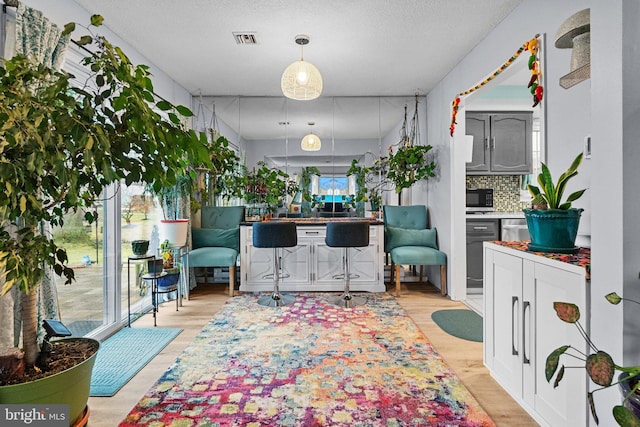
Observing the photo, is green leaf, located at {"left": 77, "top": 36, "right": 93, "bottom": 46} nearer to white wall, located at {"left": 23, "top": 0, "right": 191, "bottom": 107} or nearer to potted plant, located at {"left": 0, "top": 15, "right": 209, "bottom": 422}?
potted plant, located at {"left": 0, "top": 15, "right": 209, "bottom": 422}

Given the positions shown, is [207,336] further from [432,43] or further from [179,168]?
[432,43]

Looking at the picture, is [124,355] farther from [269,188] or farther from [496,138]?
[496,138]

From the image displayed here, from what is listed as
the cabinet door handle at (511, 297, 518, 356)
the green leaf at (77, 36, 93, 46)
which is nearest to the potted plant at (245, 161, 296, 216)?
the cabinet door handle at (511, 297, 518, 356)

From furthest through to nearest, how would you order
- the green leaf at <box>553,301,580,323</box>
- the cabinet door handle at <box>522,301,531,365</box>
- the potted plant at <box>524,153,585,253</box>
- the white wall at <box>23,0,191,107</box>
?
the white wall at <box>23,0,191,107</box> < the cabinet door handle at <box>522,301,531,365</box> < the potted plant at <box>524,153,585,253</box> < the green leaf at <box>553,301,580,323</box>

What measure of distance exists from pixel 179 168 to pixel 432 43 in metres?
2.93

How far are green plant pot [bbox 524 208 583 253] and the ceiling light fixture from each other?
2.02m

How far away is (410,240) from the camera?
462 centimetres

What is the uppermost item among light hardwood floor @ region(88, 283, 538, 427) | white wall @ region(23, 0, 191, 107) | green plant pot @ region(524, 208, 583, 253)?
white wall @ region(23, 0, 191, 107)

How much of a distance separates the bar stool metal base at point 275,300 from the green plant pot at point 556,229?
276 cm

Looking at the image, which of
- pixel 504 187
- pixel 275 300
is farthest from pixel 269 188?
pixel 504 187

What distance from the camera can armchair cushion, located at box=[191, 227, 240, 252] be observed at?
186 inches

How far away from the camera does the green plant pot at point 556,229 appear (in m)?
1.73

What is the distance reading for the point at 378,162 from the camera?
17.9 feet

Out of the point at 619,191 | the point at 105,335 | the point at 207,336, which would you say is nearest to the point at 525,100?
the point at 619,191
